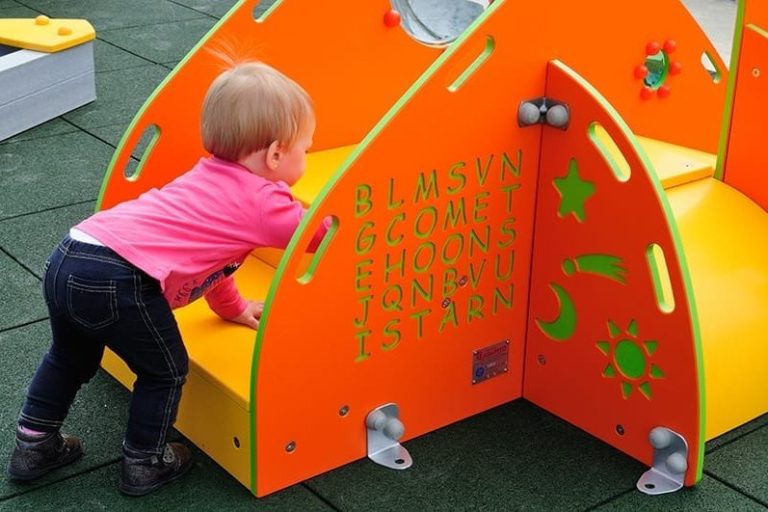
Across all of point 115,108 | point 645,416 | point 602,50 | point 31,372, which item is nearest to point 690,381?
point 645,416

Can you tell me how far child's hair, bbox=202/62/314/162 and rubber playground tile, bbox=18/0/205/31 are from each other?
→ 3401mm

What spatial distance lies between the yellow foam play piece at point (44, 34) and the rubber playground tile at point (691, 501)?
8.83 ft

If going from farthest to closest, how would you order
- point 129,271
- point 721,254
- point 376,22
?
1. point 376,22
2. point 721,254
3. point 129,271

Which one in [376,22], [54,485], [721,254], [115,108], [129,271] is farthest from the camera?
[115,108]

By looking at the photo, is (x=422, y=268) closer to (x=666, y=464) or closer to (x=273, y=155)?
(x=273, y=155)

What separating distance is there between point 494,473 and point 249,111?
2.71 feet

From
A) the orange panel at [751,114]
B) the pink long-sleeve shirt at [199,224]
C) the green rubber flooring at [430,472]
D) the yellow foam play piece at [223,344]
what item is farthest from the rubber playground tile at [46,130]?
the orange panel at [751,114]

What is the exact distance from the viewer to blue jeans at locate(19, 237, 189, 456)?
204 cm

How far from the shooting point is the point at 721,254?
8.41 feet

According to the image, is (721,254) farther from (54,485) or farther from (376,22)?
(54,485)

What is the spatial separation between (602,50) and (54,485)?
1439 mm

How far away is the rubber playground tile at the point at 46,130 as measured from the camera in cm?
401

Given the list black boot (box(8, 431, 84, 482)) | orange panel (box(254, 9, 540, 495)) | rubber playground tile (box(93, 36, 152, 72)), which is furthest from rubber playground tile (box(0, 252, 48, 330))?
rubber playground tile (box(93, 36, 152, 72))

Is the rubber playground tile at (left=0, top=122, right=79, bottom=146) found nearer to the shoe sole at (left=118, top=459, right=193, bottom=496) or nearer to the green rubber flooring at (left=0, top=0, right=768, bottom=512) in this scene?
the green rubber flooring at (left=0, top=0, right=768, bottom=512)
